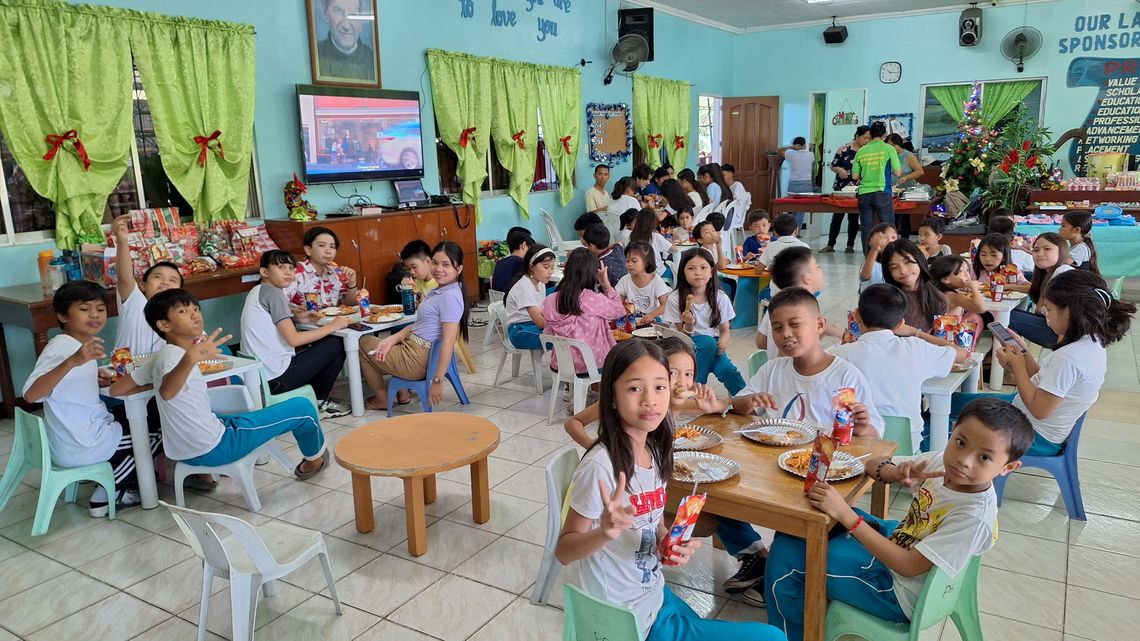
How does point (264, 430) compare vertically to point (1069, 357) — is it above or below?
below

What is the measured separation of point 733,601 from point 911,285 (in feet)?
6.62

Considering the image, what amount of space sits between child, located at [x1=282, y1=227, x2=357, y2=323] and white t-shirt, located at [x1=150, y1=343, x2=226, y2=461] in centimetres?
165

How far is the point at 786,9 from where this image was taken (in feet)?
39.5

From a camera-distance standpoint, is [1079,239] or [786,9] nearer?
[1079,239]

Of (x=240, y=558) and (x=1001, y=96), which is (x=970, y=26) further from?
(x=240, y=558)

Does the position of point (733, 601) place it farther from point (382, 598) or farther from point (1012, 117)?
point (1012, 117)

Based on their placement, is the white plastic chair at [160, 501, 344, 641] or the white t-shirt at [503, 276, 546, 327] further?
the white t-shirt at [503, 276, 546, 327]

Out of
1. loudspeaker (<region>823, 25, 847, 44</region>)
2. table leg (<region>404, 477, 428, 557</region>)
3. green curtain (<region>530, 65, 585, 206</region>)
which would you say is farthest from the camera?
loudspeaker (<region>823, 25, 847, 44</region>)

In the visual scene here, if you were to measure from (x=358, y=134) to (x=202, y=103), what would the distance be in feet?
4.91

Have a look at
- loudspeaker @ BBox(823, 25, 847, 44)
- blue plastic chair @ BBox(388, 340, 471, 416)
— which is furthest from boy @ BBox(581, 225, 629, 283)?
loudspeaker @ BBox(823, 25, 847, 44)

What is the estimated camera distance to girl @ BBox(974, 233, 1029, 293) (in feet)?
16.6

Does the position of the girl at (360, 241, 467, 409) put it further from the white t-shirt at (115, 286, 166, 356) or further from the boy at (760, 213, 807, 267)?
the boy at (760, 213, 807, 267)

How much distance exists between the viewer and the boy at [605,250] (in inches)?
237

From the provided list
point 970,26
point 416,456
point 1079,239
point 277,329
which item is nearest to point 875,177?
point 1079,239
